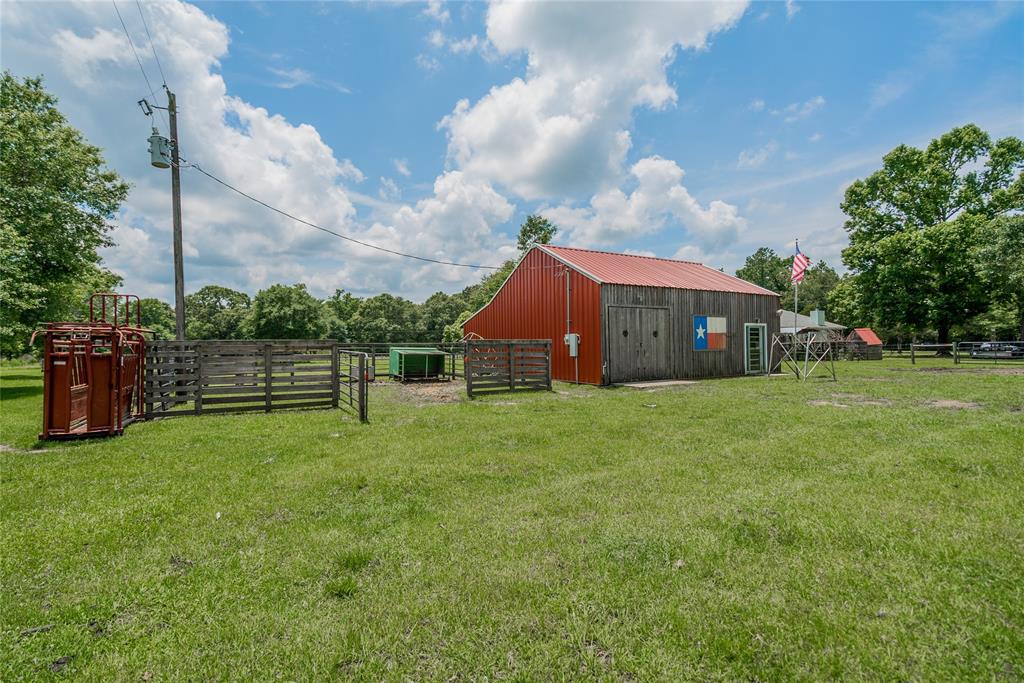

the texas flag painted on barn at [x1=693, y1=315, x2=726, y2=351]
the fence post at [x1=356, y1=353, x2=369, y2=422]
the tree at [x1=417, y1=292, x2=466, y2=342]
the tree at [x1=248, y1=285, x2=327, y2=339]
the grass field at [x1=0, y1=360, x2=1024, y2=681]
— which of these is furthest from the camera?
the tree at [x1=417, y1=292, x2=466, y2=342]

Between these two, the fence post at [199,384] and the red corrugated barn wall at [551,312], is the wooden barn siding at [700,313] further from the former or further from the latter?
the fence post at [199,384]

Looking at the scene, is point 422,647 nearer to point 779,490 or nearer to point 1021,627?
point 1021,627

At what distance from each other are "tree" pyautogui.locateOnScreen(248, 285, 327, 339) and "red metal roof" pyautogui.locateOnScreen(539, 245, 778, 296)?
39714 mm

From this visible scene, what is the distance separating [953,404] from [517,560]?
11419 mm

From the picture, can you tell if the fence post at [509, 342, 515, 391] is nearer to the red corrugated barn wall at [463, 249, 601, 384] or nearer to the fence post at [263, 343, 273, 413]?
the red corrugated barn wall at [463, 249, 601, 384]

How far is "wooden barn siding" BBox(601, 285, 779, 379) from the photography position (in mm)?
15703

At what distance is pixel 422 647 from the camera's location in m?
2.25

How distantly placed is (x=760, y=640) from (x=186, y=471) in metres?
5.98

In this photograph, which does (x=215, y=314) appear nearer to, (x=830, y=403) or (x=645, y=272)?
(x=645, y=272)

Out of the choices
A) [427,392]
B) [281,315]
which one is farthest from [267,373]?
[281,315]

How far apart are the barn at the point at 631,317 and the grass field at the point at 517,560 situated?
29.7ft

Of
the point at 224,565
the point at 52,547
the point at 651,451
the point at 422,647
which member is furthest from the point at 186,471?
the point at 651,451

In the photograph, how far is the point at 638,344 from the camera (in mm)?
15695

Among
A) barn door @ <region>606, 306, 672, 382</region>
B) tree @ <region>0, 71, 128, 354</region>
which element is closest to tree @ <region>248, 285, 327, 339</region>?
tree @ <region>0, 71, 128, 354</region>
